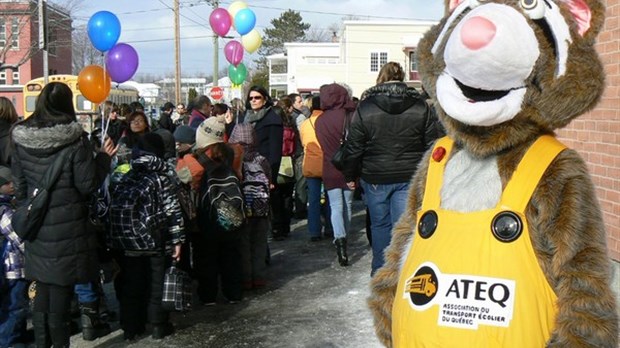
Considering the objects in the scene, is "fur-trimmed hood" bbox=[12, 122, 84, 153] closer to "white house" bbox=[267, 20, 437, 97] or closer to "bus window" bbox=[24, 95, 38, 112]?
"bus window" bbox=[24, 95, 38, 112]

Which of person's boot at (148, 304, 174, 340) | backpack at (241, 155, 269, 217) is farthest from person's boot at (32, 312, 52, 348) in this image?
backpack at (241, 155, 269, 217)

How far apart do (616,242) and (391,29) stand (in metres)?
47.6

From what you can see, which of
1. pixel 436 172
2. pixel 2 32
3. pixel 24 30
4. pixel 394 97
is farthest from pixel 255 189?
pixel 24 30

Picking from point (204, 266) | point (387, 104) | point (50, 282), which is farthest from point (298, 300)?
point (50, 282)

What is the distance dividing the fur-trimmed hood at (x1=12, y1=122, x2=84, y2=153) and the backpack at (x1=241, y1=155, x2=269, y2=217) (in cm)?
228

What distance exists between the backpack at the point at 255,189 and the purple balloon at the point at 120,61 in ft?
5.19

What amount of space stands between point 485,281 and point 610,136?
11.5ft

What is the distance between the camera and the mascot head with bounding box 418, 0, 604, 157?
92.9 inches

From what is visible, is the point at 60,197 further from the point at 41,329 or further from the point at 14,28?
the point at 14,28

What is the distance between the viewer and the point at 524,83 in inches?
95.7

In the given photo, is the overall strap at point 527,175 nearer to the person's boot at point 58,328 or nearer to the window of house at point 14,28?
the person's boot at point 58,328

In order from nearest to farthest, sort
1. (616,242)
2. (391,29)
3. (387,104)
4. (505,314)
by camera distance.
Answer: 1. (505,314)
2. (616,242)
3. (387,104)
4. (391,29)

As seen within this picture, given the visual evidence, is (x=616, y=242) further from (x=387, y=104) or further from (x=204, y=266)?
(x=204, y=266)

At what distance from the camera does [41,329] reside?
4.84 meters
